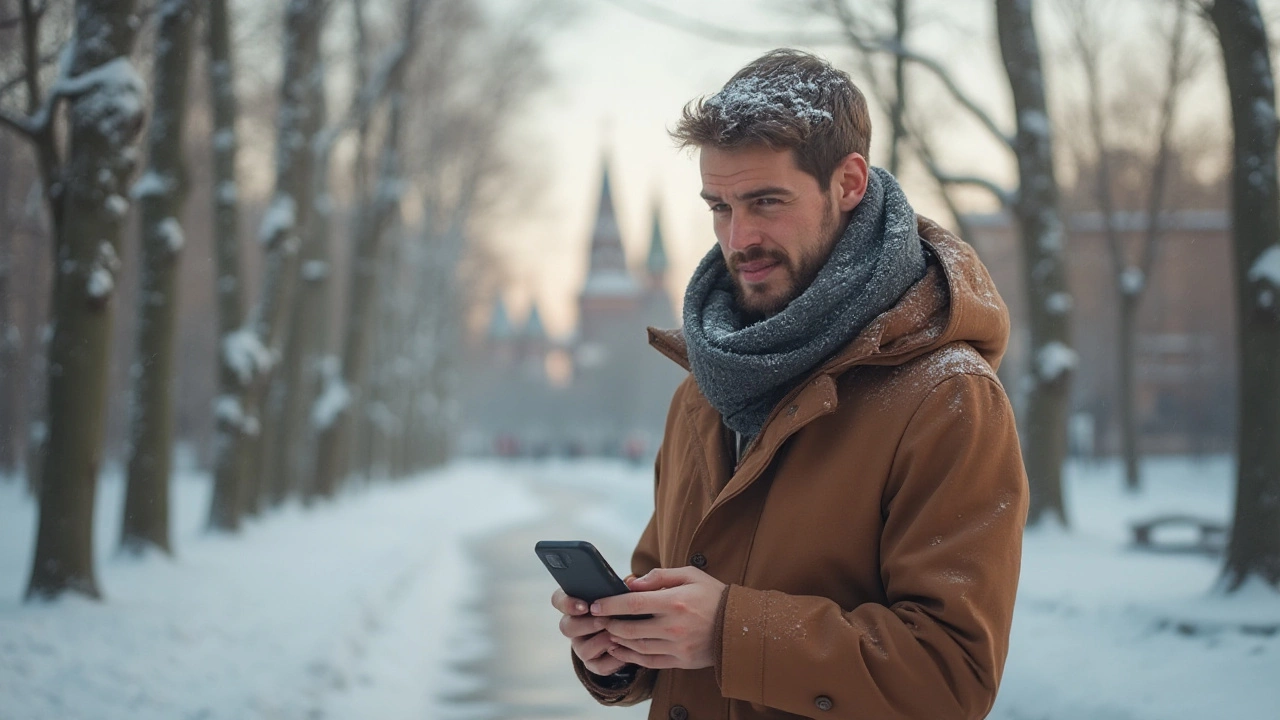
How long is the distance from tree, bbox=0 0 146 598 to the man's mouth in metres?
6.62

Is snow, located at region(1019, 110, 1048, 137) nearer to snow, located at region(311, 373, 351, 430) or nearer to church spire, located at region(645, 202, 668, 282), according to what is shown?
snow, located at region(311, 373, 351, 430)

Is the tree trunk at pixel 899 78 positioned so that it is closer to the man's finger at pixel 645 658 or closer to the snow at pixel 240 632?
the snow at pixel 240 632

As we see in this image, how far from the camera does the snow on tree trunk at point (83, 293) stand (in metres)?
7.88

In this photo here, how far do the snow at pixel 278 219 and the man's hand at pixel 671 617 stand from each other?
12.8m

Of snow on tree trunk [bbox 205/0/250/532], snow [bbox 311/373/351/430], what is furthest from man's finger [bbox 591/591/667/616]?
snow [bbox 311/373/351/430]

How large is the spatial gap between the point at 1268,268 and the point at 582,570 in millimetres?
6220

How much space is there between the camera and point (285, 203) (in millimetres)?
14531

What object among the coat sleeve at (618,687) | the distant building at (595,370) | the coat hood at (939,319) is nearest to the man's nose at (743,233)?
the coat hood at (939,319)

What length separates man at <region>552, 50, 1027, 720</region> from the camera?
6.63 feet

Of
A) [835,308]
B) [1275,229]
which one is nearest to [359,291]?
[1275,229]

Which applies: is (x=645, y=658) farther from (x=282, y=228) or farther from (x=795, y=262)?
(x=282, y=228)

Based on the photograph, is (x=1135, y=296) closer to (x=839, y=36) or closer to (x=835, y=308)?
(x=839, y=36)

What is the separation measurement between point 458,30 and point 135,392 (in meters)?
15.8

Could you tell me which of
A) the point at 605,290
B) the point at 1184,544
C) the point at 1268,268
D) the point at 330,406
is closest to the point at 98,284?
the point at 1268,268
